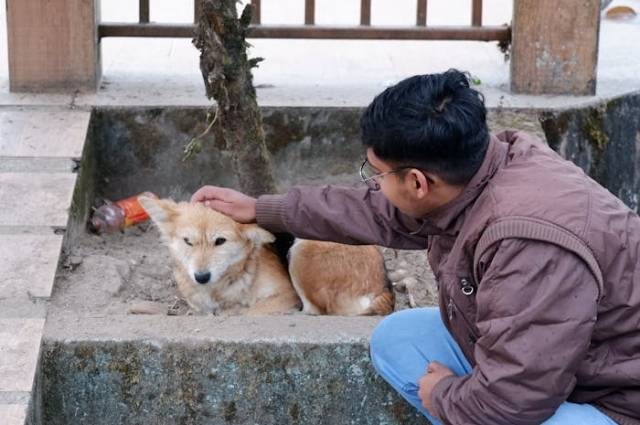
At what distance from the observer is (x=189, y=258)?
→ 5.35m

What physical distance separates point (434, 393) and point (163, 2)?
6500 millimetres

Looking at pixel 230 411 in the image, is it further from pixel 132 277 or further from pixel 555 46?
pixel 555 46

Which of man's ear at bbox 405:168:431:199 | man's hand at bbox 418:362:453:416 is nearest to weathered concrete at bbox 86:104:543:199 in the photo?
man's hand at bbox 418:362:453:416

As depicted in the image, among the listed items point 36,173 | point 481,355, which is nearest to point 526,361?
point 481,355

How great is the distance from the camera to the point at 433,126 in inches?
124

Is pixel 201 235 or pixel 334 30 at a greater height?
pixel 334 30

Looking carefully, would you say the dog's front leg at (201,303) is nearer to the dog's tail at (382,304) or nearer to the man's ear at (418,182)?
the dog's tail at (382,304)

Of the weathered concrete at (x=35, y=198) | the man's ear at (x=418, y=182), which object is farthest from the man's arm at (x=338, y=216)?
the weathered concrete at (x=35, y=198)

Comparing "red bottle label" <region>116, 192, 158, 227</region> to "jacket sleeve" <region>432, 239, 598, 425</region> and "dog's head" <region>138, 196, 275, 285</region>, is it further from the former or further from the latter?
"jacket sleeve" <region>432, 239, 598, 425</region>

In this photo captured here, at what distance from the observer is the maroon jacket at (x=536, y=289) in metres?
3.04

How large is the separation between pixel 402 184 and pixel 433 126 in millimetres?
224

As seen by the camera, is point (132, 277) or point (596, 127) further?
point (596, 127)

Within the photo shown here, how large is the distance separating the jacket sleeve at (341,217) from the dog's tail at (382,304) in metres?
1.04

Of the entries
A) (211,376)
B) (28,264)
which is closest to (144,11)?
(28,264)
